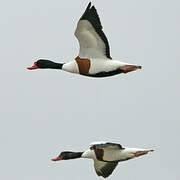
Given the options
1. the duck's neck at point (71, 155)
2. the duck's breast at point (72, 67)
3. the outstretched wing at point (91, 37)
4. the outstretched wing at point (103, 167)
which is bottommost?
the outstretched wing at point (103, 167)

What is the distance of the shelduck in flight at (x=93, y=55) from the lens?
2281cm

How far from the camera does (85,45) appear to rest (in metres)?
23.4

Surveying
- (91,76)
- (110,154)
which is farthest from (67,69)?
(110,154)

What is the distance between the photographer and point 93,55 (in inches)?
926

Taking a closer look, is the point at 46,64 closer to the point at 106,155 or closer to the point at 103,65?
the point at 103,65

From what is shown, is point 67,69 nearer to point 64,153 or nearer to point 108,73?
point 108,73

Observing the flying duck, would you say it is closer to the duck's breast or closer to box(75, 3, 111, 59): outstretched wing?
the duck's breast

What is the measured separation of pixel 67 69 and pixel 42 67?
1217mm

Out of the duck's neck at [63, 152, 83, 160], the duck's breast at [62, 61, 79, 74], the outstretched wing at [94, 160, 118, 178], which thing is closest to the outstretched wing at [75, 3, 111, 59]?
the duck's breast at [62, 61, 79, 74]

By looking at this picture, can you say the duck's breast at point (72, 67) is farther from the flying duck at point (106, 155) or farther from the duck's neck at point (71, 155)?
the duck's neck at point (71, 155)

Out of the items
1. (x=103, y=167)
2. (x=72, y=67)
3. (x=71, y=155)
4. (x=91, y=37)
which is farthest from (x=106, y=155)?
(x=91, y=37)

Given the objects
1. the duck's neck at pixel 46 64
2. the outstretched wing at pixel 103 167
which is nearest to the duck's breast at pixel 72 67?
the duck's neck at pixel 46 64

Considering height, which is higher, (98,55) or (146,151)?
(98,55)

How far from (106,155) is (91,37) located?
3616mm
